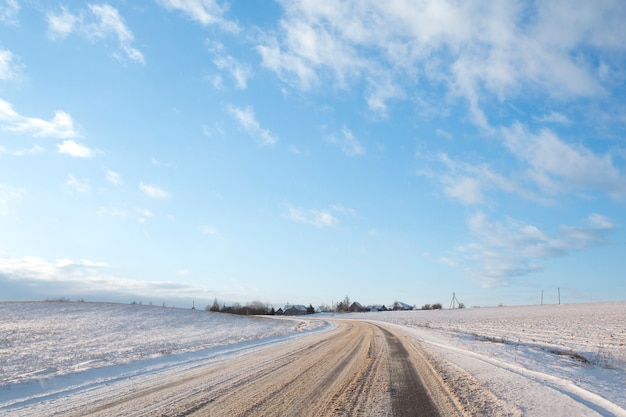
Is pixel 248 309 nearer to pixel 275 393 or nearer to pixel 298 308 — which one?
pixel 298 308

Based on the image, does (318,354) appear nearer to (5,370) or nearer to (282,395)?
(282,395)

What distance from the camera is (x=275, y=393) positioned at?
27.4ft

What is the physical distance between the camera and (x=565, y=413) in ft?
22.9

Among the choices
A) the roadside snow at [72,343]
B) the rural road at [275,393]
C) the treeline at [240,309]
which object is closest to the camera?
the rural road at [275,393]

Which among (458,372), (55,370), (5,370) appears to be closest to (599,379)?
(458,372)

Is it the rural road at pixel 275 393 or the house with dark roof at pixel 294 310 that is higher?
the rural road at pixel 275 393

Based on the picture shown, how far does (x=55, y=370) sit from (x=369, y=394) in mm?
10341

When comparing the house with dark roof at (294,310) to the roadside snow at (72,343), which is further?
the house with dark roof at (294,310)

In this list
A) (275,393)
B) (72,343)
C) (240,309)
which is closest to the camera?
(275,393)

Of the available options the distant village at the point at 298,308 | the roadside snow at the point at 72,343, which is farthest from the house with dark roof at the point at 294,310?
the roadside snow at the point at 72,343

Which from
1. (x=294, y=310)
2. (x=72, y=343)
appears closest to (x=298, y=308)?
(x=294, y=310)

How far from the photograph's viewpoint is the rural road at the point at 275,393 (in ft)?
23.0

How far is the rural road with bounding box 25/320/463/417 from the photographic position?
7004mm

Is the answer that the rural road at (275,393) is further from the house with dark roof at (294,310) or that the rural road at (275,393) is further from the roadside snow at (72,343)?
the house with dark roof at (294,310)
